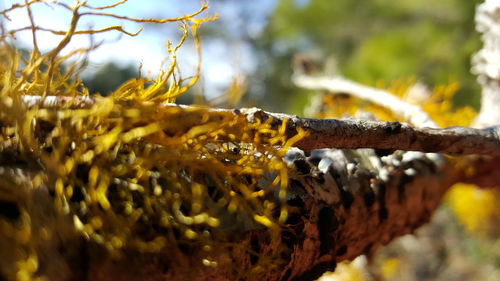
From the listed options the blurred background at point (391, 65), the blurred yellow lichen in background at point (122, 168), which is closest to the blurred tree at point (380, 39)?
the blurred background at point (391, 65)

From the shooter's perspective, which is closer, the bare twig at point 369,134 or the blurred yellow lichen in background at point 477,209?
the bare twig at point 369,134

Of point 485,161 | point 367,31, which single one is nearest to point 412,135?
point 485,161

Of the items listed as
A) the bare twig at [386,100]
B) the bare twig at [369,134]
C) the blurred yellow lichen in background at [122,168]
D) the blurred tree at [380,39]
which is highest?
the blurred tree at [380,39]

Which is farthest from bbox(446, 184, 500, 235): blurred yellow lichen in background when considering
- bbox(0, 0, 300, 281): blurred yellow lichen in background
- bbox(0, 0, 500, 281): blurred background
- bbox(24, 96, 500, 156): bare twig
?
bbox(0, 0, 300, 281): blurred yellow lichen in background

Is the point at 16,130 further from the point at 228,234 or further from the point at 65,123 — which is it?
the point at 228,234

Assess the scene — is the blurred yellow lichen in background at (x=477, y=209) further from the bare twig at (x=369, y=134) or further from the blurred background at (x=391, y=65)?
the bare twig at (x=369, y=134)

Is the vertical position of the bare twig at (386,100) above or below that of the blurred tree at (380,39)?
below

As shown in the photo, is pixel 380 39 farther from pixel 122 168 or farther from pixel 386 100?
pixel 122 168

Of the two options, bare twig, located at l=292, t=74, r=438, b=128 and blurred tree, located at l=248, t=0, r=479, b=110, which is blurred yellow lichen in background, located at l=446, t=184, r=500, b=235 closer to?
blurred tree, located at l=248, t=0, r=479, b=110

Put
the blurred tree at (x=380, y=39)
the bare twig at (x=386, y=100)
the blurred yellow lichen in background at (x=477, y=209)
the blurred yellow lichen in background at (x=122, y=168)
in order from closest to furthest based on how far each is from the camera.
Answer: the blurred yellow lichen in background at (x=122, y=168), the bare twig at (x=386, y=100), the blurred yellow lichen in background at (x=477, y=209), the blurred tree at (x=380, y=39)

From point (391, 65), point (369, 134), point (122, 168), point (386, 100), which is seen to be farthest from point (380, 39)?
point (122, 168)
